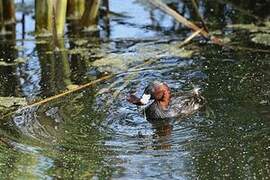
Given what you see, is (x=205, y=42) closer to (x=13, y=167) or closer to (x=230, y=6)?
(x=230, y=6)

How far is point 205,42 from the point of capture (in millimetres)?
7824

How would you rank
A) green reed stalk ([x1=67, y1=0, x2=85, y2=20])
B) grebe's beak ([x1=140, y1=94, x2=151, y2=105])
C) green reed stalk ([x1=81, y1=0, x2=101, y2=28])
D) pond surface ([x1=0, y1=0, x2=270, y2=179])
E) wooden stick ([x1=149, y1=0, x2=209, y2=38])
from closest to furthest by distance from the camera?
1. pond surface ([x1=0, y1=0, x2=270, y2=179])
2. grebe's beak ([x1=140, y1=94, x2=151, y2=105])
3. wooden stick ([x1=149, y1=0, x2=209, y2=38])
4. green reed stalk ([x1=81, y1=0, x2=101, y2=28])
5. green reed stalk ([x1=67, y1=0, x2=85, y2=20])

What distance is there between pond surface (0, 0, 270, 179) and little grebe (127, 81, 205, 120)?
96 millimetres

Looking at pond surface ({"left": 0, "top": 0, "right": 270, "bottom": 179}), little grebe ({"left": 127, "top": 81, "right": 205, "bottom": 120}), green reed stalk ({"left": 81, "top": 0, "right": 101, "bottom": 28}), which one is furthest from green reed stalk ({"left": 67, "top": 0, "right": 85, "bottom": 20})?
little grebe ({"left": 127, "top": 81, "right": 205, "bottom": 120})

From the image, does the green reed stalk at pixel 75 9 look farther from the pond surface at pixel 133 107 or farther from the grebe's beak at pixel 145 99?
the grebe's beak at pixel 145 99

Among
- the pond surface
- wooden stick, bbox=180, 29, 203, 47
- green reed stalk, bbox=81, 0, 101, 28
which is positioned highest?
green reed stalk, bbox=81, 0, 101, 28

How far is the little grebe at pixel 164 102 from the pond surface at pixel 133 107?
10cm

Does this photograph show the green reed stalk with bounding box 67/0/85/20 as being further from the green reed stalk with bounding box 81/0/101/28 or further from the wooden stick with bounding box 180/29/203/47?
the wooden stick with bounding box 180/29/203/47

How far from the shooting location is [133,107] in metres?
6.19

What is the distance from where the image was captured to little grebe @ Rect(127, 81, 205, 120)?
6055mm

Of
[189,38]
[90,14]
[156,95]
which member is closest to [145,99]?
[156,95]

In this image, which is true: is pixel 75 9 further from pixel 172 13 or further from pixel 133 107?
pixel 133 107

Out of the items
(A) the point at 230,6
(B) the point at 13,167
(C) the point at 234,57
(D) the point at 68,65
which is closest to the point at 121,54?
(D) the point at 68,65

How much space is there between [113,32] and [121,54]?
3.16 feet
